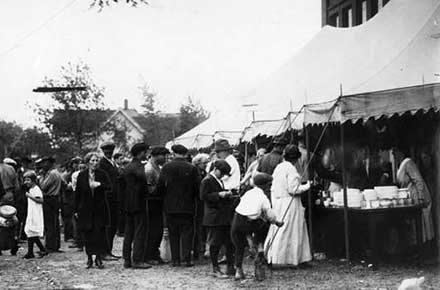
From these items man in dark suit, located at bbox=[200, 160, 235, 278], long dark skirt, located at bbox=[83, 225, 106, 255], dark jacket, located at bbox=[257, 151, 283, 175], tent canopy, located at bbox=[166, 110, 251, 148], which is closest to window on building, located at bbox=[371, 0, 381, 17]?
tent canopy, located at bbox=[166, 110, 251, 148]

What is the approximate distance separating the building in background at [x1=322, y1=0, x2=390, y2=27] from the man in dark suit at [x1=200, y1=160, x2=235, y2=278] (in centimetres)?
1221

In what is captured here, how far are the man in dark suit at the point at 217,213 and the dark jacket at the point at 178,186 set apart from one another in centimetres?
108

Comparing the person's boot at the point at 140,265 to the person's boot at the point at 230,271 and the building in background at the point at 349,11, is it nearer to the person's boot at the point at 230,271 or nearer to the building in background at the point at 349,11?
the person's boot at the point at 230,271

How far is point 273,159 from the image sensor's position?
11.4 m

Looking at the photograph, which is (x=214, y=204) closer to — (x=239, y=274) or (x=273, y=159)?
(x=239, y=274)

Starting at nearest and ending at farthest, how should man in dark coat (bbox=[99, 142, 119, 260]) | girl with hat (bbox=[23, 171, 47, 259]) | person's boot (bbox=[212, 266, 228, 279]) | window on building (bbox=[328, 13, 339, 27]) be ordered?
1. person's boot (bbox=[212, 266, 228, 279])
2. man in dark coat (bbox=[99, 142, 119, 260])
3. girl with hat (bbox=[23, 171, 47, 259])
4. window on building (bbox=[328, 13, 339, 27])

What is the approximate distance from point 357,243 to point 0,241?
6674 mm

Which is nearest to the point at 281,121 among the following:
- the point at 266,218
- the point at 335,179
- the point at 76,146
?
the point at 335,179

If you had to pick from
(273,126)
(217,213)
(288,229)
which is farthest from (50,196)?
(288,229)

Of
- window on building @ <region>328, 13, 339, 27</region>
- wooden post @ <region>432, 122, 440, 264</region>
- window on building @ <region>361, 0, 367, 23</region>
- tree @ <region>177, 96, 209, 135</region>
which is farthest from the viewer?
tree @ <region>177, 96, 209, 135</region>

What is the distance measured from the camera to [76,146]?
3400 cm

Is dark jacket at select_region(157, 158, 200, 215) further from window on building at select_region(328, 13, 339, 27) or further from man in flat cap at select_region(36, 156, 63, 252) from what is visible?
window on building at select_region(328, 13, 339, 27)

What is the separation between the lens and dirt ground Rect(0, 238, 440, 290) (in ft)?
29.6

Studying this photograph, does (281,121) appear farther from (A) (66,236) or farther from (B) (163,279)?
(A) (66,236)
